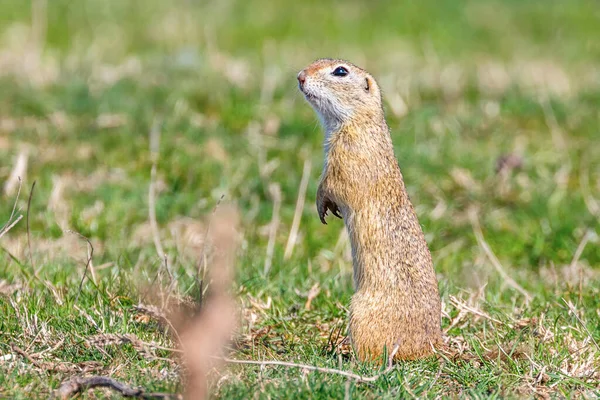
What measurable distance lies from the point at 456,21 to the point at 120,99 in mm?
6392

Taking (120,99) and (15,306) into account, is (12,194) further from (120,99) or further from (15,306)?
(15,306)

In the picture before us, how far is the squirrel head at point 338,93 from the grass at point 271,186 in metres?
0.92

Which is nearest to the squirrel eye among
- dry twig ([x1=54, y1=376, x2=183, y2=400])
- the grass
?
the grass

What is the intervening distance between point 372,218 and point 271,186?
7.43 ft

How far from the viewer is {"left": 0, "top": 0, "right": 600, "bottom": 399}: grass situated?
3547 mm

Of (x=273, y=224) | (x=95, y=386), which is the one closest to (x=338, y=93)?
(x=273, y=224)

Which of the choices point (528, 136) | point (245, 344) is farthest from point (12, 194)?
point (528, 136)

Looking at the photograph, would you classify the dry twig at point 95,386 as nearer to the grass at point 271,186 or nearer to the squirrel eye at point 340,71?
the grass at point 271,186

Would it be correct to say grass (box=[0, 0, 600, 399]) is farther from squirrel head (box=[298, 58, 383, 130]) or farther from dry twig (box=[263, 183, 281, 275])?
squirrel head (box=[298, 58, 383, 130])

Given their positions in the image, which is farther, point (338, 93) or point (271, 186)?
point (271, 186)

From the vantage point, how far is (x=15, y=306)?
3.71 meters

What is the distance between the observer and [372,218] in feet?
12.6

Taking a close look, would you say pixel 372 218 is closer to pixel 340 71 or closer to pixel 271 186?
pixel 340 71

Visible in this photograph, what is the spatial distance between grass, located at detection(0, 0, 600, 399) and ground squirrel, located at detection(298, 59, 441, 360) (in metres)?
0.16
